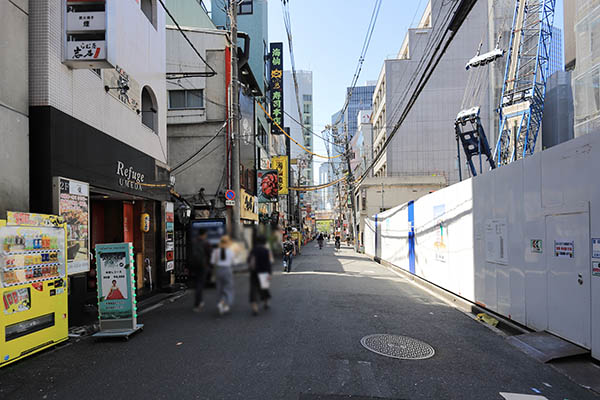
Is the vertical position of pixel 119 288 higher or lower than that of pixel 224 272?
lower

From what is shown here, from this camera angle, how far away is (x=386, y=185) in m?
56.6

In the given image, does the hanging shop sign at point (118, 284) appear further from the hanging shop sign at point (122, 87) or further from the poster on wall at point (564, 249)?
the poster on wall at point (564, 249)

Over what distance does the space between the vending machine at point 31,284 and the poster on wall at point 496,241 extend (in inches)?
431

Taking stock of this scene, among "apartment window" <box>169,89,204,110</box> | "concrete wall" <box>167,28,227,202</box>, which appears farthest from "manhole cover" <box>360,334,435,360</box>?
"apartment window" <box>169,89,204,110</box>

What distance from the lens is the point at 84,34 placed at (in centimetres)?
996

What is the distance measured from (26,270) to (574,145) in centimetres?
1116

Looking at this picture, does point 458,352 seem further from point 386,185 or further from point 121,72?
point 386,185

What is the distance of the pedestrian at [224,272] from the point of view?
110 centimetres

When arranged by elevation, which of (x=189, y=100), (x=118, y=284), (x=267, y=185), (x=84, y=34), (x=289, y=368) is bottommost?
(x=289, y=368)

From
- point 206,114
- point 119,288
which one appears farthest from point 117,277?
point 206,114

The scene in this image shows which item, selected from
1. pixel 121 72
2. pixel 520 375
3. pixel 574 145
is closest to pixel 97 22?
pixel 121 72

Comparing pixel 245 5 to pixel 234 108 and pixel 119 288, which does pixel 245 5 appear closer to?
pixel 119 288

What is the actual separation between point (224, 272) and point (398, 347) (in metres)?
7.96

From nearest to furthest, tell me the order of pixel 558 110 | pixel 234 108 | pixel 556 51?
pixel 234 108 → pixel 556 51 → pixel 558 110
